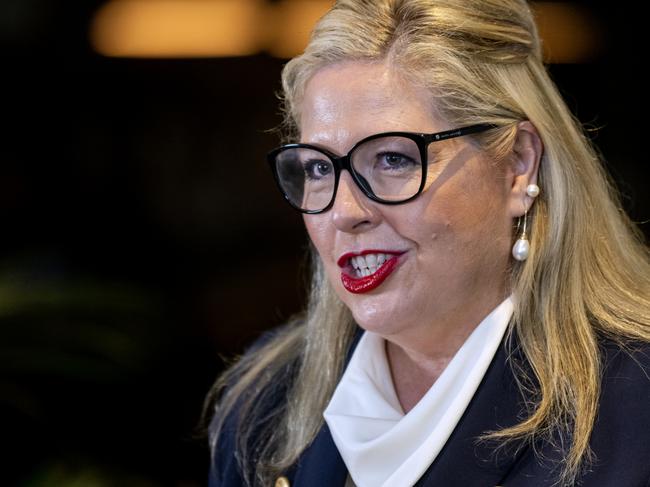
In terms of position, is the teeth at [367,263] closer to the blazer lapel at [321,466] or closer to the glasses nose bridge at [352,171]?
the glasses nose bridge at [352,171]

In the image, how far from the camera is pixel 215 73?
5645 mm

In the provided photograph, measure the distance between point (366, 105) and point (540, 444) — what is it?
25.8 inches

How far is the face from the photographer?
5.88 ft

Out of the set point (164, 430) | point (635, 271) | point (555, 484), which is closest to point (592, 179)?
point (635, 271)

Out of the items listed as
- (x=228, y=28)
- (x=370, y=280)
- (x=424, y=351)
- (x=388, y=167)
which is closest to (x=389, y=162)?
(x=388, y=167)

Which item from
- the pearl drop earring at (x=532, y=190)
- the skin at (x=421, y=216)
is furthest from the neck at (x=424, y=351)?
the pearl drop earring at (x=532, y=190)

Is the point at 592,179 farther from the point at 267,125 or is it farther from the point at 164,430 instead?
the point at 267,125

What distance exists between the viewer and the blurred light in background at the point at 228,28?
5.29 meters

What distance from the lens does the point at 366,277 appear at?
1.85 meters

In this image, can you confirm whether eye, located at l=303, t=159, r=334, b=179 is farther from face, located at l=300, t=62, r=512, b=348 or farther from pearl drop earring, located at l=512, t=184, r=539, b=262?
pearl drop earring, located at l=512, t=184, r=539, b=262

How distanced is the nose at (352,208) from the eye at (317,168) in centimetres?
8

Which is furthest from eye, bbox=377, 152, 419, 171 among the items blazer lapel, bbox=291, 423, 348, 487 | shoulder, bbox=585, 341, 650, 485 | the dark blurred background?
the dark blurred background

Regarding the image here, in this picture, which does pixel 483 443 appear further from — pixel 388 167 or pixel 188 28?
pixel 188 28

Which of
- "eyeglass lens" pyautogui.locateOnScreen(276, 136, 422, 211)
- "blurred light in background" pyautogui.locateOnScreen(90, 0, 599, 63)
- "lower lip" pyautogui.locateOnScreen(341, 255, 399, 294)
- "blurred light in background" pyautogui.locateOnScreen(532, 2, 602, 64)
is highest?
"blurred light in background" pyautogui.locateOnScreen(90, 0, 599, 63)
